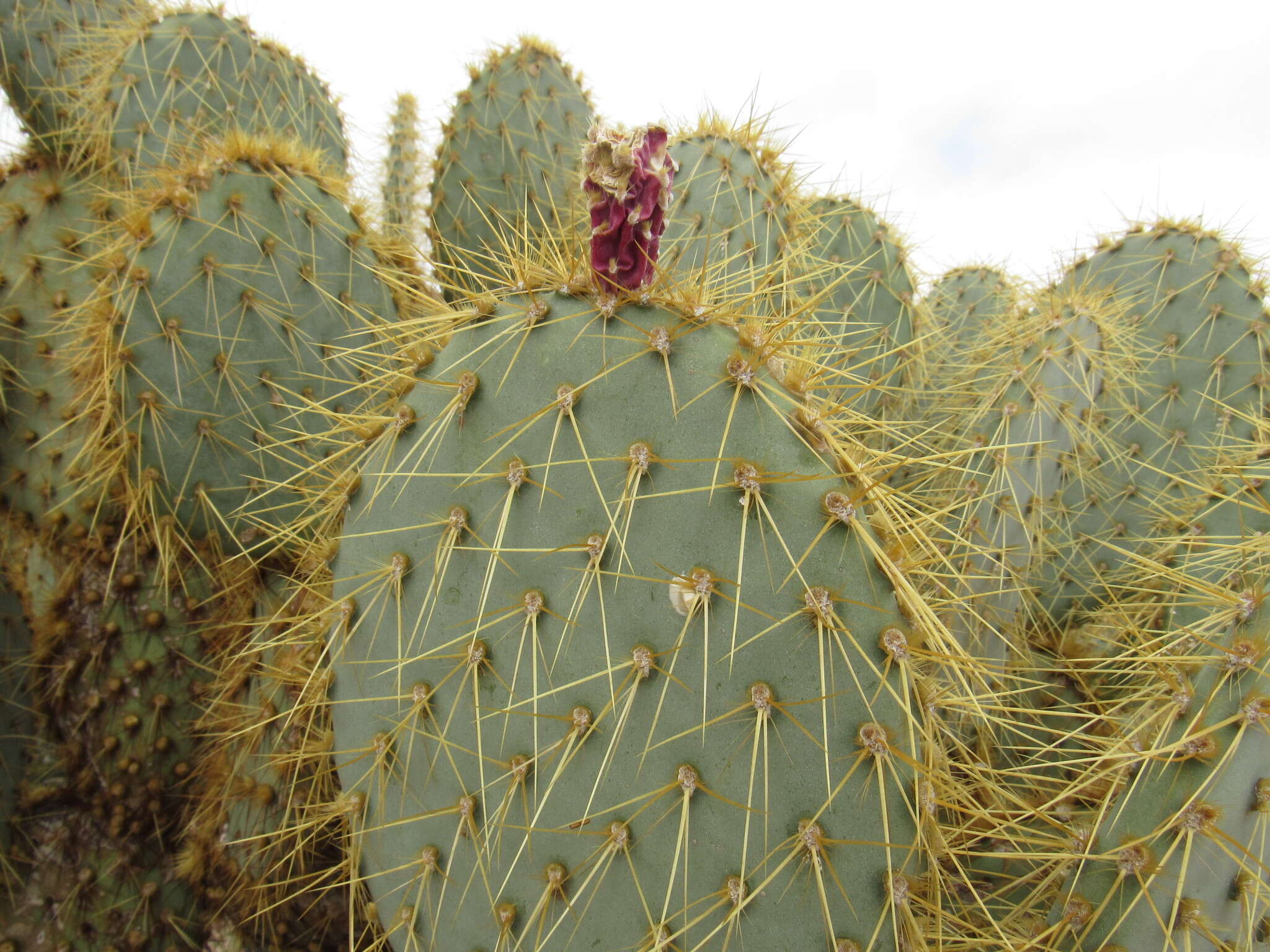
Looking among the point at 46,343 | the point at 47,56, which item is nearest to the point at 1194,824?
the point at 46,343

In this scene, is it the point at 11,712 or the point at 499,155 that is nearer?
the point at 11,712

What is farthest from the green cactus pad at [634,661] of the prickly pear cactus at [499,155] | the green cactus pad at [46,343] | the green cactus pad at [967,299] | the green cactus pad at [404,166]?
the green cactus pad at [404,166]

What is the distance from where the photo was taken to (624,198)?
2.58 feet

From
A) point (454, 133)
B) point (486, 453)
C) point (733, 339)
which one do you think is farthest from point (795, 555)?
point (454, 133)

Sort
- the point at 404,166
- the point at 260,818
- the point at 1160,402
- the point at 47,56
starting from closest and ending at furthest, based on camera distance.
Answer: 1. the point at 260,818
2. the point at 1160,402
3. the point at 47,56
4. the point at 404,166

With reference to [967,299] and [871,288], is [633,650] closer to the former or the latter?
[871,288]

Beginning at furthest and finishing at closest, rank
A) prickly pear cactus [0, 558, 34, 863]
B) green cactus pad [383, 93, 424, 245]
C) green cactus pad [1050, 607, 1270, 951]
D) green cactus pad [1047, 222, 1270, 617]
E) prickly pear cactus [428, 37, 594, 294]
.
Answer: green cactus pad [383, 93, 424, 245]
prickly pear cactus [428, 37, 594, 294]
green cactus pad [1047, 222, 1270, 617]
prickly pear cactus [0, 558, 34, 863]
green cactus pad [1050, 607, 1270, 951]

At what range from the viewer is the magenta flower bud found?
77cm

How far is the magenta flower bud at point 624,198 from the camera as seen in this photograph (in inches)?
30.3

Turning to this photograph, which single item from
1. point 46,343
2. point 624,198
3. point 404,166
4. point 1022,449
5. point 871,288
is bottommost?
point 46,343

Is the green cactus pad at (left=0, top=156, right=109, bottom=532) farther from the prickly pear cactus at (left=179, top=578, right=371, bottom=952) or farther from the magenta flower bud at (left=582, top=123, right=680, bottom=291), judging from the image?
the magenta flower bud at (left=582, top=123, right=680, bottom=291)

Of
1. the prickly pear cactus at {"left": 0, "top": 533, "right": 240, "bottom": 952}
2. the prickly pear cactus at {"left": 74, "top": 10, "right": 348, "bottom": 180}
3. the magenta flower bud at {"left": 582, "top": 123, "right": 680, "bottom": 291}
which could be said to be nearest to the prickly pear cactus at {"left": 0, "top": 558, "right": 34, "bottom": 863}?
the prickly pear cactus at {"left": 0, "top": 533, "right": 240, "bottom": 952}

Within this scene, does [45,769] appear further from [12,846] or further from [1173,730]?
[1173,730]

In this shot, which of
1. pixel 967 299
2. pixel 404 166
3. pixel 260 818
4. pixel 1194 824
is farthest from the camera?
pixel 404 166
